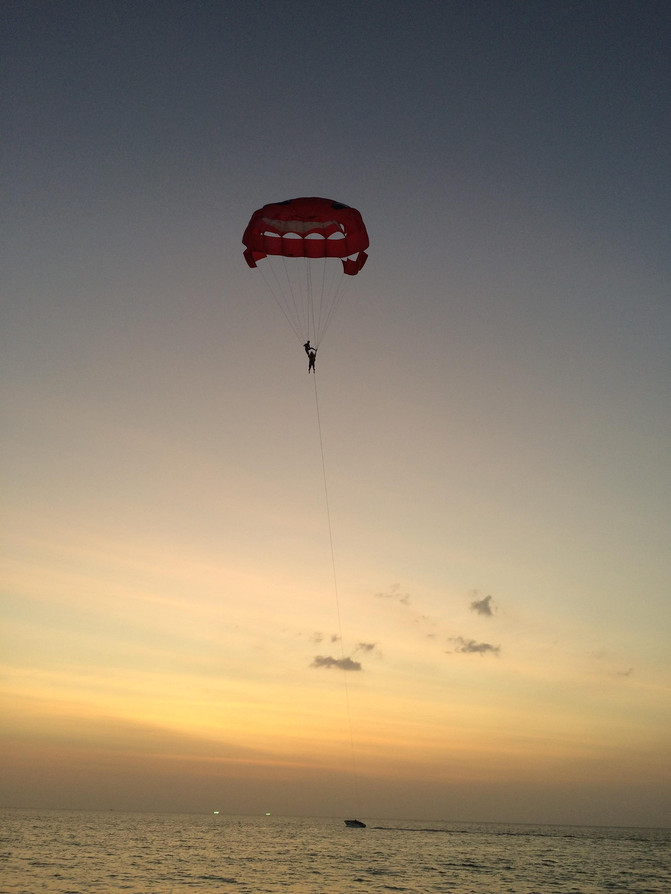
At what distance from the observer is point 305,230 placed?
27266mm

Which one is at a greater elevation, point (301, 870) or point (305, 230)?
point (305, 230)

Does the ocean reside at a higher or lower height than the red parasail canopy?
lower

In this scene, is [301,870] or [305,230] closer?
[305,230]

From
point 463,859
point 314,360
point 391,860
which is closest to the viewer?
point 314,360

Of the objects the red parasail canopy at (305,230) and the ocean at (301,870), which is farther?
the ocean at (301,870)

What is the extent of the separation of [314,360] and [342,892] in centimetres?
2743

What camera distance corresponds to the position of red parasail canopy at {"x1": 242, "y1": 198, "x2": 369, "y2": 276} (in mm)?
26906

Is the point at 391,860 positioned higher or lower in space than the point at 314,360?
lower

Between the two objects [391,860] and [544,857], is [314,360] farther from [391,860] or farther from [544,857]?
[544,857]

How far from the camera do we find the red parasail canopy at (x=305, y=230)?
88.3ft

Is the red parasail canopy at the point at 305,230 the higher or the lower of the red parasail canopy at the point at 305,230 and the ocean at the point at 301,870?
the higher

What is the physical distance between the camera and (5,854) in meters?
50.4

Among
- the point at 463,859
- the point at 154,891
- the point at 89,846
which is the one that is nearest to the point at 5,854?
the point at 89,846

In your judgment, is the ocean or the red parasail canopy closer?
the red parasail canopy
